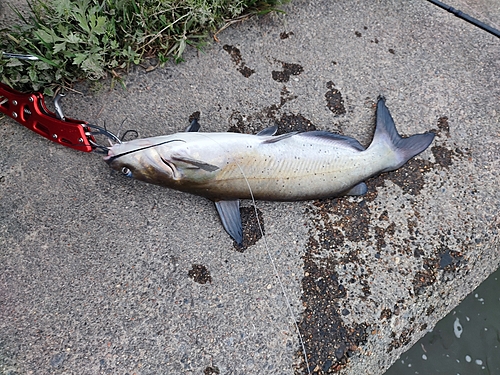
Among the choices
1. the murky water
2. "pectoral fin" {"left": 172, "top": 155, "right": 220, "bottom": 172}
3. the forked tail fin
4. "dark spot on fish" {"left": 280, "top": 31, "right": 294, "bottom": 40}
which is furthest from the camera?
"dark spot on fish" {"left": 280, "top": 31, "right": 294, "bottom": 40}

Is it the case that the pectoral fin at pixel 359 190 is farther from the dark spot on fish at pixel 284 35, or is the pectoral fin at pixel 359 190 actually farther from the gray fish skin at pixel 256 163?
the dark spot on fish at pixel 284 35

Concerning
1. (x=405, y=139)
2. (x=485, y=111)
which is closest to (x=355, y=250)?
(x=405, y=139)

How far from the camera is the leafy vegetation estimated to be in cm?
265

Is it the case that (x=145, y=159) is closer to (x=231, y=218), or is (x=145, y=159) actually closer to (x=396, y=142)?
(x=231, y=218)

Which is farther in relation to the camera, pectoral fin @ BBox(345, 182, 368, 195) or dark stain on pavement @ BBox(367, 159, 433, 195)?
dark stain on pavement @ BBox(367, 159, 433, 195)

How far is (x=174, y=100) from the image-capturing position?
2922 mm

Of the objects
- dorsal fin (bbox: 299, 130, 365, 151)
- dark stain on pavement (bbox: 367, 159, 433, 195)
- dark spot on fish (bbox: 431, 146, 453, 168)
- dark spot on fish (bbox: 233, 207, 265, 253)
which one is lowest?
dark spot on fish (bbox: 233, 207, 265, 253)

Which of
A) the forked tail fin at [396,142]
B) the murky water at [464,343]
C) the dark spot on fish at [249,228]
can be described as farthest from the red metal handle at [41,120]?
the murky water at [464,343]

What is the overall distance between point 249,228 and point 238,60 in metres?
1.41

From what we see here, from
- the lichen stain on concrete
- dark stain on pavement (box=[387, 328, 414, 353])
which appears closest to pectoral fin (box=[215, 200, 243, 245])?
the lichen stain on concrete

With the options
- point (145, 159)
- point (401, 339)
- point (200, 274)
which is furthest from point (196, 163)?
point (401, 339)

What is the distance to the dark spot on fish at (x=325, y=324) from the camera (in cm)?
237

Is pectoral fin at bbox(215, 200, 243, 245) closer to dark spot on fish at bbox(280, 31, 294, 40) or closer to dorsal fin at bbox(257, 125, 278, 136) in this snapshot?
dorsal fin at bbox(257, 125, 278, 136)

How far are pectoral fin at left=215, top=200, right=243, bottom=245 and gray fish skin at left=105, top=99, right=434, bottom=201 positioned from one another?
0.06 meters
